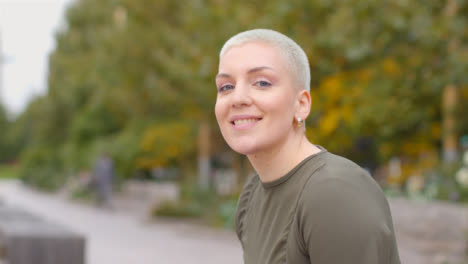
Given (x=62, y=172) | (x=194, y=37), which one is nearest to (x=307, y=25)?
(x=194, y=37)

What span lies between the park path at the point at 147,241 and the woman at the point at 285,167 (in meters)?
6.38

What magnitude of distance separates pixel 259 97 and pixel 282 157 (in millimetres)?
194

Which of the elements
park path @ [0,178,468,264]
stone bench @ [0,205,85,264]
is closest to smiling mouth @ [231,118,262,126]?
stone bench @ [0,205,85,264]

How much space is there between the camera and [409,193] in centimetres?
1185

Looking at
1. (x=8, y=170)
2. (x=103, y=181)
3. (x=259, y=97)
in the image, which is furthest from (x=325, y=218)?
(x=8, y=170)

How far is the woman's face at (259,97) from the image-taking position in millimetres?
1817

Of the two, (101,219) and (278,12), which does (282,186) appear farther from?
(101,219)

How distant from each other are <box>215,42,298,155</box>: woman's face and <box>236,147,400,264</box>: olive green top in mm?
127

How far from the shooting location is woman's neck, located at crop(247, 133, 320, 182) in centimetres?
187

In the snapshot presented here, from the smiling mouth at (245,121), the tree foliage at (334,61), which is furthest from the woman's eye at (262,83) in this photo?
the tree foliage at (334,61)

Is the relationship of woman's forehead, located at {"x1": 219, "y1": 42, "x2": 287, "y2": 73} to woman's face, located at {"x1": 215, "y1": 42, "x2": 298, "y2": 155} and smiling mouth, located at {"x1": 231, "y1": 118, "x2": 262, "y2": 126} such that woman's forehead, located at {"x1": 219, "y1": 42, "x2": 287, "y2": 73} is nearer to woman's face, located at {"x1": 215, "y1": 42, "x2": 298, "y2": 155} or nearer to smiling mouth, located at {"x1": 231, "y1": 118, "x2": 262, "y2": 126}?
woman's face, located at {"x1": 215, "y1": 42, "x2": 298, "y2": 155}

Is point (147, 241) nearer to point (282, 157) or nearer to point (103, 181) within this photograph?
point (103, 181)

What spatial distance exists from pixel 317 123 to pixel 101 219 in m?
7.08

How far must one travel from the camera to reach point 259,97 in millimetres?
1826
